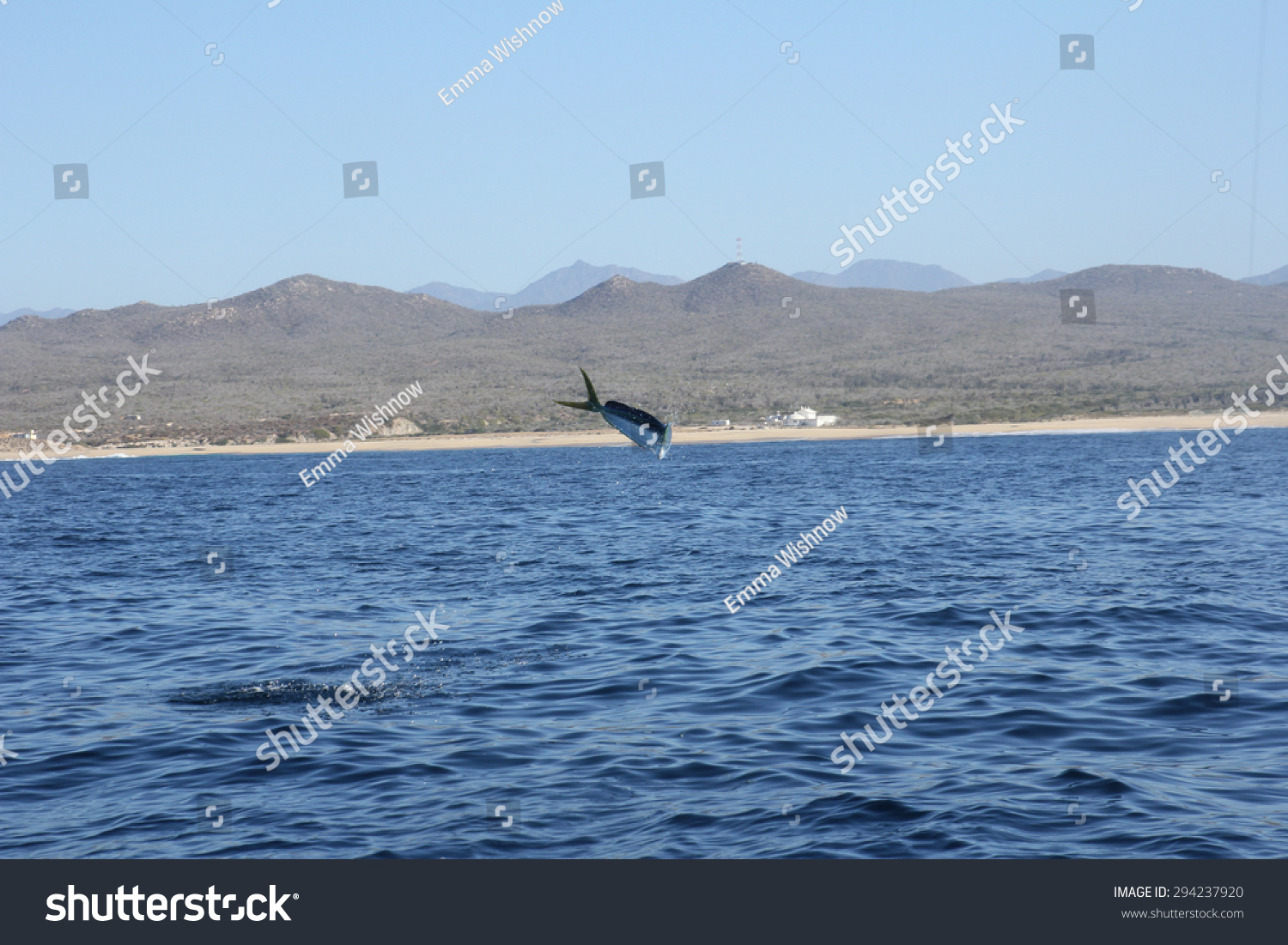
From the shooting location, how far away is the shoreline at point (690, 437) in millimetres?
111312

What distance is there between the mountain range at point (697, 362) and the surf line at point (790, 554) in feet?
228

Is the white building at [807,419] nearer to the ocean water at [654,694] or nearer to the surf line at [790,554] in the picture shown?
the surf line at [790,554]

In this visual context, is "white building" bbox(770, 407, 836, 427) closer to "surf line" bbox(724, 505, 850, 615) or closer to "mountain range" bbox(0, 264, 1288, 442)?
"mountain range" bbox(0, 264, 1288, 442)

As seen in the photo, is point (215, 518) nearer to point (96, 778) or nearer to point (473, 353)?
point (96, 778)

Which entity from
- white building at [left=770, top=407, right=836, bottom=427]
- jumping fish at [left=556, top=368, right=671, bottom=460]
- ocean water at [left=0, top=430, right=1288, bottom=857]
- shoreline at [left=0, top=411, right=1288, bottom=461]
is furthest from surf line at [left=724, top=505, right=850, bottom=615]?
white building at [left=770, top=407, right=836, bottom=427]

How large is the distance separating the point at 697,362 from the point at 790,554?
5034 inches

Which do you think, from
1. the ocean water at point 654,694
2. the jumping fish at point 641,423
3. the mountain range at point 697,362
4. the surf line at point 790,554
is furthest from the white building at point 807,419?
the jumping fish at point 641,423

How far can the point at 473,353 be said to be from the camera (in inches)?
6575

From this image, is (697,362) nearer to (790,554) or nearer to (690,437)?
(690,437)

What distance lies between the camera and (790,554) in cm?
2930

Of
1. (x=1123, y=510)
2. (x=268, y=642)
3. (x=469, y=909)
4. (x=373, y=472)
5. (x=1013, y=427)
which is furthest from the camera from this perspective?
(x=1013, y=427)

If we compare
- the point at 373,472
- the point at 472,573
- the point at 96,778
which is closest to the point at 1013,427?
the point at 373,472

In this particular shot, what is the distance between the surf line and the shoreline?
73.4 m

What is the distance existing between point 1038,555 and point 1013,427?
89561mm
